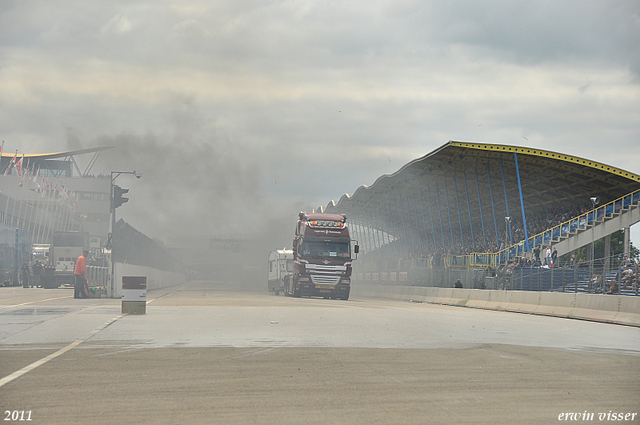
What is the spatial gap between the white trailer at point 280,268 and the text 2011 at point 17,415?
35.4 meters

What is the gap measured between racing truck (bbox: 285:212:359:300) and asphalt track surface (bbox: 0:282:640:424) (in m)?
21.4

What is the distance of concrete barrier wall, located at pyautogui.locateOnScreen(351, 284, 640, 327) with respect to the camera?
20.2 metres

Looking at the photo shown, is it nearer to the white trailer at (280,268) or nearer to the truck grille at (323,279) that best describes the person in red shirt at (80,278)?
the truck grille at (323,279)

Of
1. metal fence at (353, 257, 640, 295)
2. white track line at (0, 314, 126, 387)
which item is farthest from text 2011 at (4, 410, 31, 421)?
metal fence at (353, 257, 640, 295)

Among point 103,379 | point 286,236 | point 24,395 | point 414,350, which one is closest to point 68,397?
point 24,395

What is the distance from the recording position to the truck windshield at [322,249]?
3703 cm

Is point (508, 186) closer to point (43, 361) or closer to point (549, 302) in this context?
point (549, 302)

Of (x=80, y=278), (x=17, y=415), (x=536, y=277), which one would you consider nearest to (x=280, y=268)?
(x=80, y=278)

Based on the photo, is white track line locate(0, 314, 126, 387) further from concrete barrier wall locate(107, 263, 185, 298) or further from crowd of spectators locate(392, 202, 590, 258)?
crowd of spectators locate(392, 202, 590, 258)

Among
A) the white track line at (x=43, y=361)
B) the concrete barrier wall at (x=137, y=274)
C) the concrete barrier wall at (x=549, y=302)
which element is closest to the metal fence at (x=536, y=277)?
the concrete barrier wall at (x=549, y=302)

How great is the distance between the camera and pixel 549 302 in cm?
2508

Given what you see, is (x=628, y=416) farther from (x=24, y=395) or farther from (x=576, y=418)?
(x=24, y=395)

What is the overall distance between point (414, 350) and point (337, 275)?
84.1ft

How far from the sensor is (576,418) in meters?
6.35
